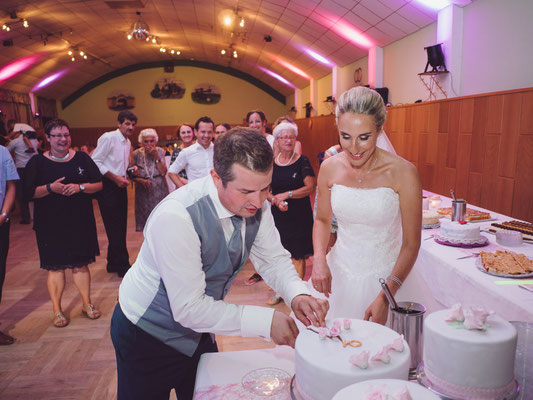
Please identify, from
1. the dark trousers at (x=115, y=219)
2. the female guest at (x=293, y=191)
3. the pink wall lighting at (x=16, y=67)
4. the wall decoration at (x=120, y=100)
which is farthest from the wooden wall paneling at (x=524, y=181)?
the wall decoration at (x=120, y=100)

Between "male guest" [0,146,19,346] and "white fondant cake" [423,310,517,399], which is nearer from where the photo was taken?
"white fondant cake" [423,310,517,399]

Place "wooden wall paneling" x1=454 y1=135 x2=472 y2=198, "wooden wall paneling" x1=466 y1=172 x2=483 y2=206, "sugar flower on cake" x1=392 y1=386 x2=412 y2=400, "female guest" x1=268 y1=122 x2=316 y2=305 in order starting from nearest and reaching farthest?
"sugar flower on cake" x1=392 y1=386 x2=412 y2=400, "female guest" x1=268 y1=122 x2=316 y2=305, "wooden wall paneling" x1=466 y1=172 x2=483 y2=206, "wooden wall paneling" x1=454 y1=135 x2=472 y2=198

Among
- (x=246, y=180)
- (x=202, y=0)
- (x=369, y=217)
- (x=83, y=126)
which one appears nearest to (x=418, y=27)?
(x=202, y=0)

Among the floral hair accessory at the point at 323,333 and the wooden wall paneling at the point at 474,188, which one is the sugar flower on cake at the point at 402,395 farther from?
the wooden wall paneling at the point at 474,188

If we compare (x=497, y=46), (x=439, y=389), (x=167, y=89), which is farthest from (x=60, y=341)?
(x=167, y=89)

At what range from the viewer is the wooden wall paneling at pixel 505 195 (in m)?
4.51

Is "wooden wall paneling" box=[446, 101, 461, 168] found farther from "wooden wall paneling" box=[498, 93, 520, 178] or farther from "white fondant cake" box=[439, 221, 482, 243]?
"white fondant cake" box=[439, 221, 482, 243]

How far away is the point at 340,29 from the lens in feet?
27.6

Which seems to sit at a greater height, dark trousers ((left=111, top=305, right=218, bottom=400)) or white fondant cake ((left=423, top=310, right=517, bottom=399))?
white fondant cake ((left=423, top=310, right=517, bottom=399))

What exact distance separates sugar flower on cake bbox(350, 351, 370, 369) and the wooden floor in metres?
2.23

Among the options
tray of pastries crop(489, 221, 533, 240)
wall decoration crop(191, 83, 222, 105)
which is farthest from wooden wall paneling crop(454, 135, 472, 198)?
wall decoration crop(191, 83, 222, 105)

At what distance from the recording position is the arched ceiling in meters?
7.50

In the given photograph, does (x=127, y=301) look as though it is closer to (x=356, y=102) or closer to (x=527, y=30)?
(x=356, y=102)

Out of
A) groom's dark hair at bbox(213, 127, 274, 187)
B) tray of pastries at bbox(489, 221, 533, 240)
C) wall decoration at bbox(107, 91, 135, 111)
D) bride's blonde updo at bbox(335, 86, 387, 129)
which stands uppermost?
wall decoration at bbox(107, 91, 135, 111)
